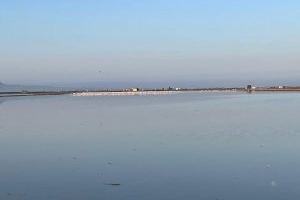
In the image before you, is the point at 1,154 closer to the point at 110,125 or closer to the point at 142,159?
the point at 142,159

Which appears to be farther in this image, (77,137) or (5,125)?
(5,125)

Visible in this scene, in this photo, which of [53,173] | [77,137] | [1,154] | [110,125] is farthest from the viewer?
[110,125]

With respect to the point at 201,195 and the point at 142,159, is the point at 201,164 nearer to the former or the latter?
the point at 142,159

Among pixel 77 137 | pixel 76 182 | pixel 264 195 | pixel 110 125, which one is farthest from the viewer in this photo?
pixel 110 125

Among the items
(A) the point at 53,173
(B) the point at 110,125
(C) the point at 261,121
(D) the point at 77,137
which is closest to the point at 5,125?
(B) the point at 110,125

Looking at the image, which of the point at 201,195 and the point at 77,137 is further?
the point at 77,137

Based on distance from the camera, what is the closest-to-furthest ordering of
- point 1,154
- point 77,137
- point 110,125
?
point 1,154 < point 77,137 < point 110,125

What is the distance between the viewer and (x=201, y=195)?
13.3 meters

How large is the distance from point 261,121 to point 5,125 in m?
16.9

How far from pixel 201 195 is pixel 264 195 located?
61.9 inches

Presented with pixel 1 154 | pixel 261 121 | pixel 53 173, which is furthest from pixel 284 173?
pixel 261 121

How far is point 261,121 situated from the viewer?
3384cm

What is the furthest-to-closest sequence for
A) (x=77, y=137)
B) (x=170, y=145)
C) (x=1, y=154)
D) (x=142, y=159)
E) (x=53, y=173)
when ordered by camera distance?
(x=77, y=137) < (x=170, y=145) < (x=1, y=154) < (x=142, y=159) < (x=53, y=173)

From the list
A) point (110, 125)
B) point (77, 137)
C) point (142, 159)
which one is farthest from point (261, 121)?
point (142, 159)
